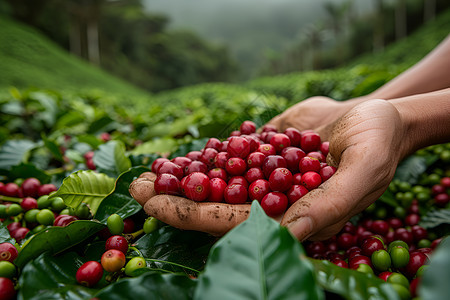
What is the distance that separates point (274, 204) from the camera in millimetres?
1119

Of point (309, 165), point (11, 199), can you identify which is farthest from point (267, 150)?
point (11, 199)

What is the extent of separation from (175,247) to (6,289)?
530 mm

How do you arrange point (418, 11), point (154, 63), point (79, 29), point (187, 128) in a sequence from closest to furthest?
point (187, 128) → point (79, 29) → point (418, 11) → point (154, 63)

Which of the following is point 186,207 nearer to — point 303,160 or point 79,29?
point 303,160

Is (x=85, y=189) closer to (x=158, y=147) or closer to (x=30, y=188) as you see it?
(x=30, y=188)

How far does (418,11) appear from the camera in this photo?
34.5m

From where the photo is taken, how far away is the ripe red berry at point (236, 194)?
3.92 feet

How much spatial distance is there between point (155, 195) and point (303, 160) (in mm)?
642

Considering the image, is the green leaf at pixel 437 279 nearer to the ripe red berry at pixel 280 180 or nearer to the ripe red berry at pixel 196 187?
the ripe red berry at pixel 280 180

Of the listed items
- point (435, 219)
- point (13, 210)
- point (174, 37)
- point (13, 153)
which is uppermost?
point (174, 37)

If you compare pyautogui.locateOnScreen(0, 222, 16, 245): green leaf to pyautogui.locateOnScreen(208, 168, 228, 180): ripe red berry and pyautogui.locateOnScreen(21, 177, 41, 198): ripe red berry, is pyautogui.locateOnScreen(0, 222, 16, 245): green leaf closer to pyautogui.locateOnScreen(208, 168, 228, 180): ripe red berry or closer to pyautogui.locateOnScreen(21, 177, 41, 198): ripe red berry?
pyautogui.locateOnScreen(21, 177, 41, 198): ripe red berry

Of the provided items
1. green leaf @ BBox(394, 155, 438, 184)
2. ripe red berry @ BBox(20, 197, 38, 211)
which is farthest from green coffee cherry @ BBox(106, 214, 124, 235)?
green leaf @ BBox(394, 155, 438, 184)

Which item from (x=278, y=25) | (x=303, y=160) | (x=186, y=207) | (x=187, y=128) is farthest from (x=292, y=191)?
(x=278, y=25)

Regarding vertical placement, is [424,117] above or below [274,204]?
above
